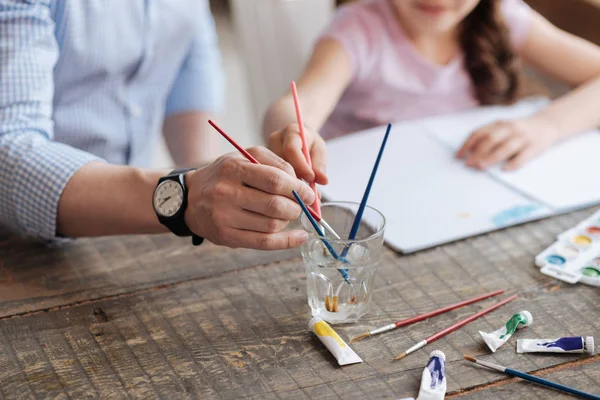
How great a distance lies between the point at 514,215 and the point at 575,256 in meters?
0.15

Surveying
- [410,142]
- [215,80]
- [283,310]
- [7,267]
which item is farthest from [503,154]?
[7,267]

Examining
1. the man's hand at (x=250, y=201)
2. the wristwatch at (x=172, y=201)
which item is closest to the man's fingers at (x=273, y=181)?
the man's hand at (x=250, y=201)

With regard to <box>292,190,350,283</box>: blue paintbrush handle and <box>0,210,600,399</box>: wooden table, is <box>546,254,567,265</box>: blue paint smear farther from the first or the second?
<box>292,190,350,283</box>: blue paintbrush handle

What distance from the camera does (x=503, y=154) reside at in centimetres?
140

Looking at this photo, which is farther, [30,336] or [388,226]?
[388,226]

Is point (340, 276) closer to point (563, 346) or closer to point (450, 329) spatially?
point (450, 329)

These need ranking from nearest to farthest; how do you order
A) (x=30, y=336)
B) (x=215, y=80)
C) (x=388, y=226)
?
(x=30, y=336)
(x=388, y=226)
(x=215, y=80)

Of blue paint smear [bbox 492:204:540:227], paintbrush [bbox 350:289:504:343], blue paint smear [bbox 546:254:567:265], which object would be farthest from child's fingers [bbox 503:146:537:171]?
paintbrush [bbox 350:289:504:343]

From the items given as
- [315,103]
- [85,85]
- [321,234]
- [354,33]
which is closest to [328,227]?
[321,234]

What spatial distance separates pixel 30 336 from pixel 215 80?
0.99 meters

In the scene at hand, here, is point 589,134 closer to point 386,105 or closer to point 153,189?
point 386,105

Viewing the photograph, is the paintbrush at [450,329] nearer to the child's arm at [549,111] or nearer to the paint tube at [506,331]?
the paint tube at [506,331]

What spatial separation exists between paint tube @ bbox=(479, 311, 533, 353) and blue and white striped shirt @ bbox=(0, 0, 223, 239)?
64 centimetres

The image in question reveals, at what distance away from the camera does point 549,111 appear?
5.09ft
